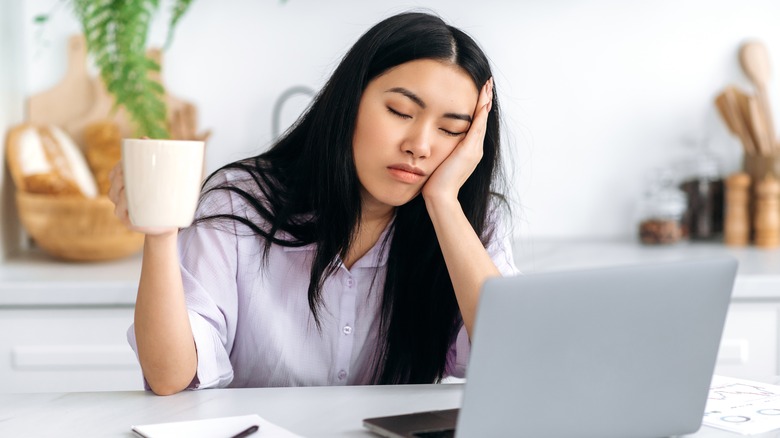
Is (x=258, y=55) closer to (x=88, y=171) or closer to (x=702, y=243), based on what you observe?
(x=88, y=171)

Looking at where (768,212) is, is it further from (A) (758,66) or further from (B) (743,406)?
(B) (743,406)

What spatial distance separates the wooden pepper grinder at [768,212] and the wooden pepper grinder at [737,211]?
0.03 metres

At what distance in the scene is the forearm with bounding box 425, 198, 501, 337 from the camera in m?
1.38

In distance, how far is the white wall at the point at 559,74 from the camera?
267 centimetres

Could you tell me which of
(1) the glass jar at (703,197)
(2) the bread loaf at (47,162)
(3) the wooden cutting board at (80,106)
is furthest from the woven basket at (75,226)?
(1) the glass jar at (703,197)

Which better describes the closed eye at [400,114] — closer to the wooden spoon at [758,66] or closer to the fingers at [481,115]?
the fingers at [481,115]

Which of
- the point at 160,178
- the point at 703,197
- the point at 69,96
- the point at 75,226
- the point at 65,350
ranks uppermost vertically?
the point at 69,96

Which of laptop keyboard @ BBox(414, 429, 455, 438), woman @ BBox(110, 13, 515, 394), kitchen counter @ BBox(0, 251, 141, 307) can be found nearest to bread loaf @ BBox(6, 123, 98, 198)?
kitchen counter @ BBox(0, 251, 141, 307)

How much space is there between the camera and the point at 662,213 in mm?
2668

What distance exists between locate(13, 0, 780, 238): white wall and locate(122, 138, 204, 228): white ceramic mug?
5.56ft

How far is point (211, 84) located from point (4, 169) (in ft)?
1.89

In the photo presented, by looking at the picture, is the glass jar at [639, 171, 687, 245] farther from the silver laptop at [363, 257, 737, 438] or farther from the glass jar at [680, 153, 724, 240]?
the silver laptop at [363, 257, 737, 438]

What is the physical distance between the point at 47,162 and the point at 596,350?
1.88 m

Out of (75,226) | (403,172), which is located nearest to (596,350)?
(403,172)
